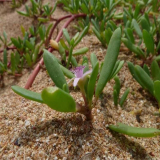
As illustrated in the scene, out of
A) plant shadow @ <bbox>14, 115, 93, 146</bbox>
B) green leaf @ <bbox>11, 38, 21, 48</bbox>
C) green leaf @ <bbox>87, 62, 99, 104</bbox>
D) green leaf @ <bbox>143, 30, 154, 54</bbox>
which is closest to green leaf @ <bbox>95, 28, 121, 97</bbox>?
green leaf @ <bbox>87, 62, 99, 104</bbox>

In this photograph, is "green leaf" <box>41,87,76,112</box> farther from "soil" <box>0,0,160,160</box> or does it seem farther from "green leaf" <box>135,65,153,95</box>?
"green leaf" <box>135,65,153,95</box>

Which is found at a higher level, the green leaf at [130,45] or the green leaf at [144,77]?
the green leaf at [130,45]

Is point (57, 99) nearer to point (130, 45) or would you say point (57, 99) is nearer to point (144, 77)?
point (144, 77)

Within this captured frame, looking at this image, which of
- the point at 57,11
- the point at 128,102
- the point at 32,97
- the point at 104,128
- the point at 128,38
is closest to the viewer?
the point at 32,97

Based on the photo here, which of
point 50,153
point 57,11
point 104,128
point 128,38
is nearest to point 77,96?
point 104,128

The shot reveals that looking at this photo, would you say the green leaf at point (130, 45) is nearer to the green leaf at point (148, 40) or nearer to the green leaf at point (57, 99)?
the green leaf at point (148, 40)

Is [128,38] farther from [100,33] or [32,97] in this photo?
[32,97]

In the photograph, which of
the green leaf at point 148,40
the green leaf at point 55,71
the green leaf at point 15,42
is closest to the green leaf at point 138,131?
the green leaf at point 55,71

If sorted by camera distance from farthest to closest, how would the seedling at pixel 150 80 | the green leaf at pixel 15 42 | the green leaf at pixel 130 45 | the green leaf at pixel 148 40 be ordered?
the green leaf at pixel 15 42
the green leaf at pixel 130 45
the green leaf at pixel 148 40
the seedling at pixel 150 80
